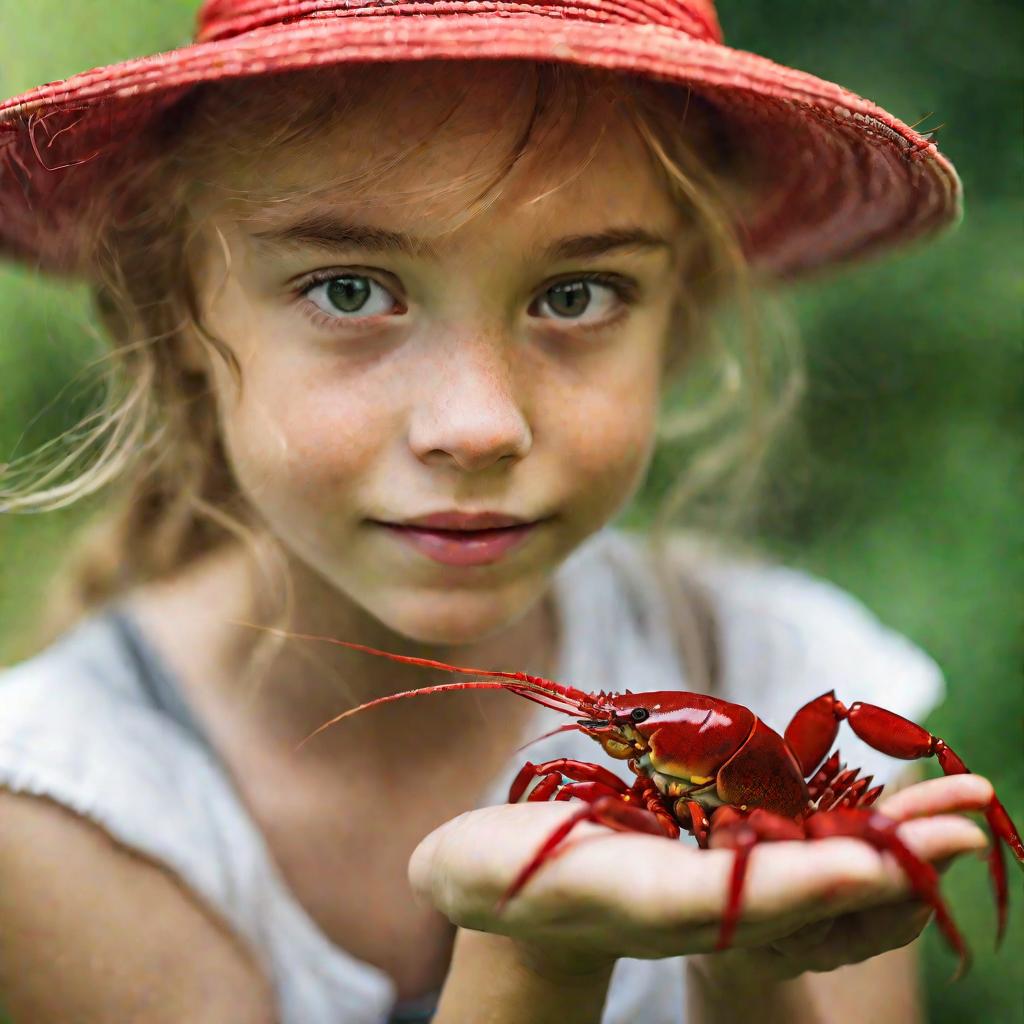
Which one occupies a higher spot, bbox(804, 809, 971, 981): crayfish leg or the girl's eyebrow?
the girl's eyebrow

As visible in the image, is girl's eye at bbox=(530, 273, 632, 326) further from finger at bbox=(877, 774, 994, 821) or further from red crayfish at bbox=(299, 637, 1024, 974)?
finger at bbox=(877, 774, 994, 821)

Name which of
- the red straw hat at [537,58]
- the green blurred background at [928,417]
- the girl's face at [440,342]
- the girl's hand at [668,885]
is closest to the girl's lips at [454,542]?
the girl's face at [440,342]

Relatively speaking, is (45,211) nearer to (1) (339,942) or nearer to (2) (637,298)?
(2) (637,298)

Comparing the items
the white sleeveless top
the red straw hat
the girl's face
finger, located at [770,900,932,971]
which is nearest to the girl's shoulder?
the white sleeveless top

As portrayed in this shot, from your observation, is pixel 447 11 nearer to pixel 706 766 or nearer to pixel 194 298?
pixel 194 298

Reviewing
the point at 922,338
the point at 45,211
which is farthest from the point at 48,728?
the point at 922,338

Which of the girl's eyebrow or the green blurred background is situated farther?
the green blurred background

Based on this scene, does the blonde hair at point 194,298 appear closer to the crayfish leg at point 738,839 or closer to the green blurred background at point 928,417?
the green blurred background at point 928,417
